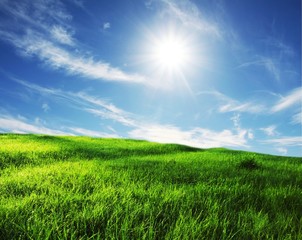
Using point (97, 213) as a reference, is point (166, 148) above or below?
above

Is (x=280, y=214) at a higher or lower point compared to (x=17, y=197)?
higher

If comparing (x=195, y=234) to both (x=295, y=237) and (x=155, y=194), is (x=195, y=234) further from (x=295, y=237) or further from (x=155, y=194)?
(x=155, y=194)

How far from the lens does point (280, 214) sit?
3.22m

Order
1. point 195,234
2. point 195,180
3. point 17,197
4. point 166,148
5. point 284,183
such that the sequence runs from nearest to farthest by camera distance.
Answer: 1. point 195,234
2. point 17,197
3. point 195,180
4. point 284,183
5. point 166,148

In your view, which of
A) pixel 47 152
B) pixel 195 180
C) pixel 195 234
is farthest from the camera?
pixel 47 152

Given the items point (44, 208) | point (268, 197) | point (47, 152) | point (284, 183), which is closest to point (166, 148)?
point (47, 152)

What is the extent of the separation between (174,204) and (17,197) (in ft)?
6.61

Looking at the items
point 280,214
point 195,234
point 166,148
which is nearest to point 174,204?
point 195,234

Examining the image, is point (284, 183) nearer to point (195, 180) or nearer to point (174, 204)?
point (195, 180)

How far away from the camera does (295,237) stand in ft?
8.23

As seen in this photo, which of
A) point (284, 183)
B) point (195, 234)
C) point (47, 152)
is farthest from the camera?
point (47, 152)

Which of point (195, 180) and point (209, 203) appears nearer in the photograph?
A: point (209, 203)

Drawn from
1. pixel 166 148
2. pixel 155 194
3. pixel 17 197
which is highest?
pixel 166 148

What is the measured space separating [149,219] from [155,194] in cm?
92
